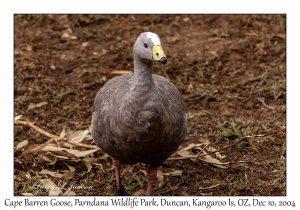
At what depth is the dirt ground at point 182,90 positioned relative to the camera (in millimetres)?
4895

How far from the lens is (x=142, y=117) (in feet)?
12.5

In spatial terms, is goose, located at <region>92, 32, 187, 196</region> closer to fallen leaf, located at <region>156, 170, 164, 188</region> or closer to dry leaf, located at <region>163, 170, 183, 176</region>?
fallen leaf, located at <region>156, 170, 164, 188</region>

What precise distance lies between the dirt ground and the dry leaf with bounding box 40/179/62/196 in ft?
0.12

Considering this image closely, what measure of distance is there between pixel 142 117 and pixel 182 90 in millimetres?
2570

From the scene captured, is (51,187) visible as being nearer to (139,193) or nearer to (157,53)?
(139,193)

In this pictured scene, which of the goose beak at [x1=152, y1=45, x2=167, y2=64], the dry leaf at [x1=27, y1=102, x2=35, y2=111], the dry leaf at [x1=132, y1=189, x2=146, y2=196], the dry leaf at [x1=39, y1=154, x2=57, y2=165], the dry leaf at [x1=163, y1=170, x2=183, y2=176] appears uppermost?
the goose beak at [x1=152, y1=45, x2=167, y2=64]

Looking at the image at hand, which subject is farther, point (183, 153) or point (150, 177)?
point (183, 153)

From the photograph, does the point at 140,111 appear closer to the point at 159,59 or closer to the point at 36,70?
the point at 159,59

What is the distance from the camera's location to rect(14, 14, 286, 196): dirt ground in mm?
4895

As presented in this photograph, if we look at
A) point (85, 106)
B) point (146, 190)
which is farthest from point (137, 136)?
point (85, 106)

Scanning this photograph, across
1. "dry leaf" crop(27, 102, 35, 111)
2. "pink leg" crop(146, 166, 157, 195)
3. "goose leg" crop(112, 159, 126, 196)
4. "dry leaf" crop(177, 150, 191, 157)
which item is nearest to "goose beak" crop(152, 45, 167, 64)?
"pink leg" crop(146, 166, 157, 195)

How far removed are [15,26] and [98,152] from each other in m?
3.24

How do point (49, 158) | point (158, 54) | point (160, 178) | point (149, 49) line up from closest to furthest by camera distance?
point (158, 54) < point (149, 49) < point (160, 178) < point (49, 158)

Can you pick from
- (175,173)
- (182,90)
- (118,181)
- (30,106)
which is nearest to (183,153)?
(175,173)
